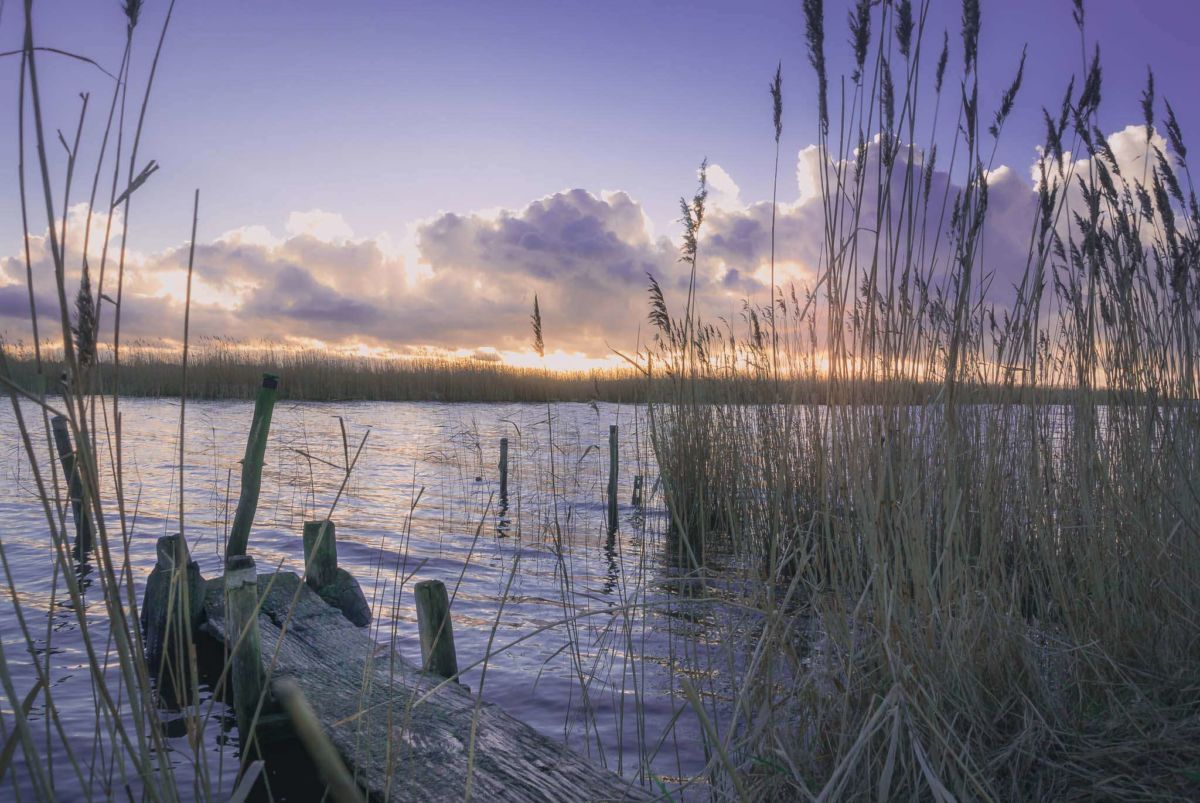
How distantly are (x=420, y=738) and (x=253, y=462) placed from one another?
8.93 ft

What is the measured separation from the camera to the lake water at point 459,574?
9.71ft

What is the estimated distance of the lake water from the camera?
2.96 m

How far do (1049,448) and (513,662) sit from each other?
303 cm

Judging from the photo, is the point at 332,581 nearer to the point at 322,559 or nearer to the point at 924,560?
the point at 322,559

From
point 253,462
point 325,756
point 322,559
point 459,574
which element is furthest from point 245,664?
point 459,574

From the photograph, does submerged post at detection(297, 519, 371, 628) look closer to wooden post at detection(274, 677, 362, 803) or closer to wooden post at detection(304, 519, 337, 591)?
wooden post at detection(304, 519, 337, 591)

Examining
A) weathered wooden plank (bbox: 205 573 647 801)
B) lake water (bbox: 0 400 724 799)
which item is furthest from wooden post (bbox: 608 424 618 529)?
weathered wooden plank (bbox: 205 573 647 801)

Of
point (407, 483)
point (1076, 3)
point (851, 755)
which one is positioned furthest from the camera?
point (407, 483)

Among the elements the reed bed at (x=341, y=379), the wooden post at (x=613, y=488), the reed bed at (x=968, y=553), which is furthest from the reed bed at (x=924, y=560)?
the reed bed at (x=341, y=379)

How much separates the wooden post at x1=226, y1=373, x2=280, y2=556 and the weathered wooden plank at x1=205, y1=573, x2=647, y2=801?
141 cm

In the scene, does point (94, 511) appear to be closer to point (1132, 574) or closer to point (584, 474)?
point (1132, 574)

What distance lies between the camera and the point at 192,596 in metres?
3.83

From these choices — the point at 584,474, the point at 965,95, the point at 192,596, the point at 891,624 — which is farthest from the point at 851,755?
the point at 584,474

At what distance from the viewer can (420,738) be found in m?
2.34
